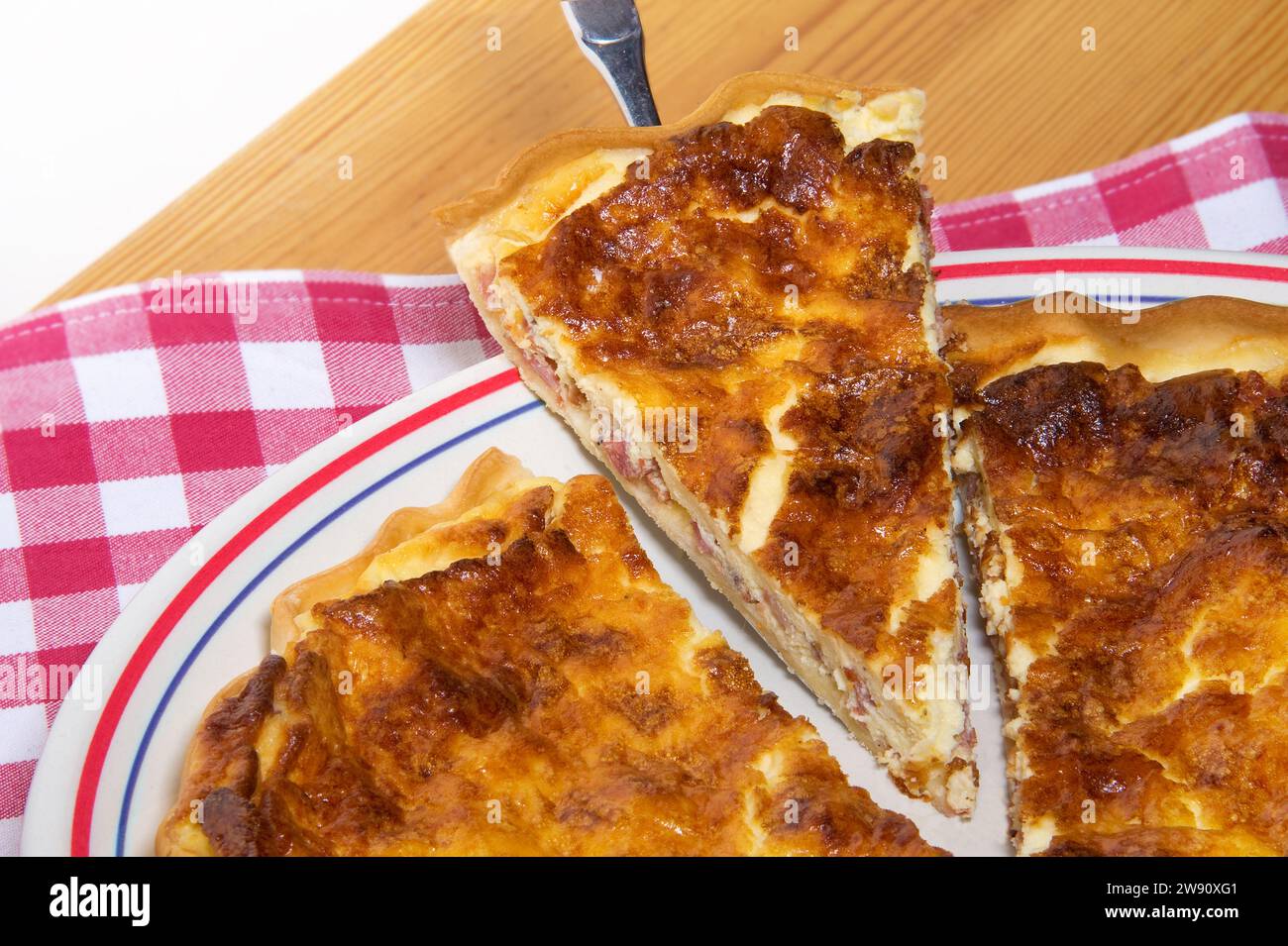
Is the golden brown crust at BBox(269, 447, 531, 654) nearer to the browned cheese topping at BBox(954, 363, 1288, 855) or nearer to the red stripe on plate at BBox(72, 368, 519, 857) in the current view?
the red stripe on plate at BBox(72, 368, 519, 857)

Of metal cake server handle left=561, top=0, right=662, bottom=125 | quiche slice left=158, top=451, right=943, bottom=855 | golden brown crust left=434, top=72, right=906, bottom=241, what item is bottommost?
quiche slice left=158, top=451, right=943, bottom=855

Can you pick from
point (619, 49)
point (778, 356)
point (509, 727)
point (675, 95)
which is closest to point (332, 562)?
point (509, 727)

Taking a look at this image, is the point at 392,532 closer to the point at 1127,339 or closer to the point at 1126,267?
the point at 1127,339

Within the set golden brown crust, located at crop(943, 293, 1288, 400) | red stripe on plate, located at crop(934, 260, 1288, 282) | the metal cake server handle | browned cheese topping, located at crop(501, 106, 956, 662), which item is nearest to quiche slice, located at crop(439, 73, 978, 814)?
browned cheese topping, located at crop(501, 106, 956, 662)

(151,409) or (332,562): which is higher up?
(151,409)

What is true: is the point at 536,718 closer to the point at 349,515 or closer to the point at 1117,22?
the point at 349,515

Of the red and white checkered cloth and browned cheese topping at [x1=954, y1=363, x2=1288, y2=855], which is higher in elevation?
the red and white checkered cloth
